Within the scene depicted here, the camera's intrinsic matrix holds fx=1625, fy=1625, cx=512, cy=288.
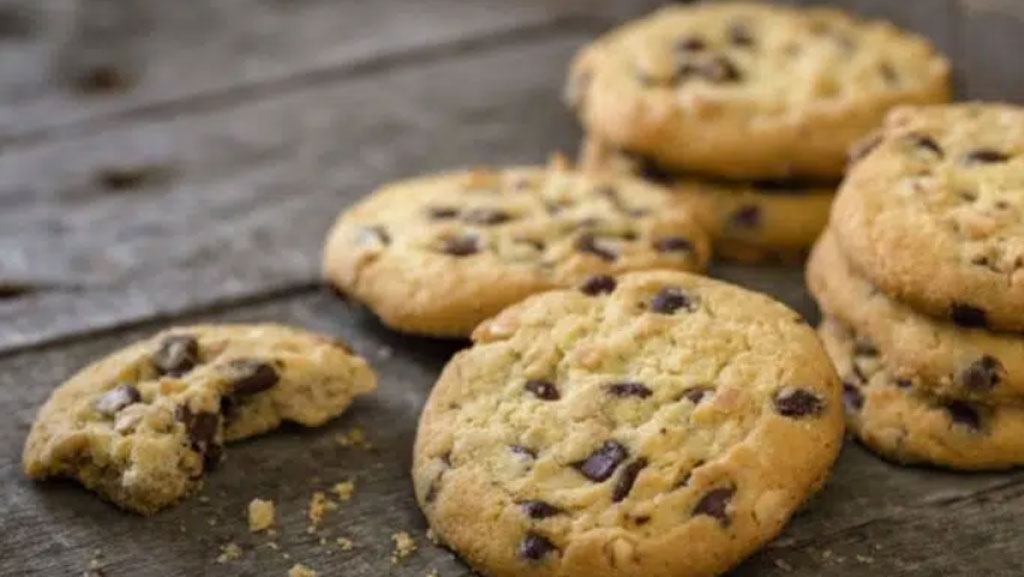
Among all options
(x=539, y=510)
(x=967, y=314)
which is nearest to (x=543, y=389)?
(x=539, y=510)

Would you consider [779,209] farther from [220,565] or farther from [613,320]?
[220,565]

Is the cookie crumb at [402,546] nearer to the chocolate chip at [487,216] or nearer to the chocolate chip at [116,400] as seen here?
the chocolate chip at [116,400]

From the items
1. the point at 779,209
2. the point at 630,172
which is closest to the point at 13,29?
the point at 630,172

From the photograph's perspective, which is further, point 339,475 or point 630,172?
point 630,172

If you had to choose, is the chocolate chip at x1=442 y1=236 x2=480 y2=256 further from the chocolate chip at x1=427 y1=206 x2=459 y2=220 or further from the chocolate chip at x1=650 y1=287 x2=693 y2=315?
the chocolate chip at x1=650 y1=287 x2=693 y2=315

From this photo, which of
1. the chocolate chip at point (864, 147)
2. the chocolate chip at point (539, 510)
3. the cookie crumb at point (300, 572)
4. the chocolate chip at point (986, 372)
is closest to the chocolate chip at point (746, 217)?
the chocolate chip at point (864, 147)

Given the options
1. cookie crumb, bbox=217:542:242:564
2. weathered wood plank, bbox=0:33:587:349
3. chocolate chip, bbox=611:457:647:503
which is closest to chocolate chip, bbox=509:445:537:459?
chocolate chip, bbox=611:457:647:503

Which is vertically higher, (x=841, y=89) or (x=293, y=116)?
(x=841, y=89)

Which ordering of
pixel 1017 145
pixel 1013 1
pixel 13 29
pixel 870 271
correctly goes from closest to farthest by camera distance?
pixel 870 271 < pixel 1017 145 < pixel 1013 1 < pixel 13 29
